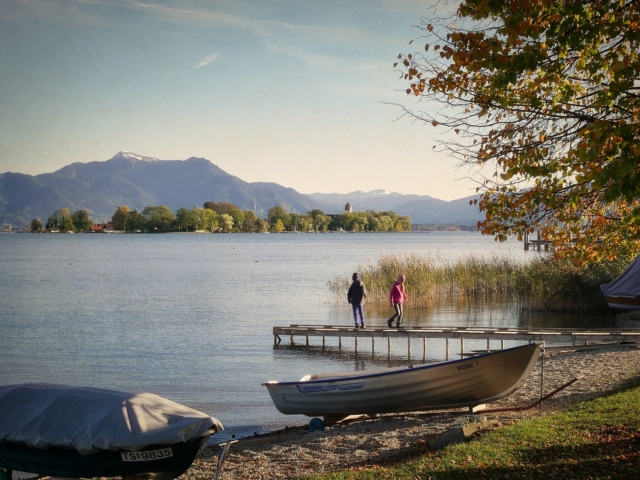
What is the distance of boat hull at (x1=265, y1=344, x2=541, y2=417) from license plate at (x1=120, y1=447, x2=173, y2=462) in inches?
275

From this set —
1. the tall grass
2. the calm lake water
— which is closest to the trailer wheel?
the calm lake water

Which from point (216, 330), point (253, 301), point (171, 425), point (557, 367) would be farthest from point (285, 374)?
point (253, 301)

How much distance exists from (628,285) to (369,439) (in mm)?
6433

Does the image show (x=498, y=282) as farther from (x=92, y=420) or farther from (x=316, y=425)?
(x=92, y=420)

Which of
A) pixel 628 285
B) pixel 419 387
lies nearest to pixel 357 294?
pixel 419 387

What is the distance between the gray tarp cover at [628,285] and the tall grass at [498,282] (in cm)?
1934

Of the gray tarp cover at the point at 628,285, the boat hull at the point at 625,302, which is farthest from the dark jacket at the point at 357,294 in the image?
the boat hull at the point at 625,302

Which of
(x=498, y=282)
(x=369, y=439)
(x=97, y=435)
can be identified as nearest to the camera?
(x=97, y=435)

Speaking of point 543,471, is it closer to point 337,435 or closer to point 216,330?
point 337,435

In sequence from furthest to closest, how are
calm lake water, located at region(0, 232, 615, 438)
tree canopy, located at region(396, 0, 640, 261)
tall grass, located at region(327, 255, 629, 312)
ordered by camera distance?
tall grass, located at region(327, 255, 629, 312), calm lake water, located at region(0, 232, 615, 438), tree canopy, located at region(396, 0, 640, 261)

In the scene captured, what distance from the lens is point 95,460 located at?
812cm

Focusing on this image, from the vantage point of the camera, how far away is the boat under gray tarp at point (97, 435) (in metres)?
7.95

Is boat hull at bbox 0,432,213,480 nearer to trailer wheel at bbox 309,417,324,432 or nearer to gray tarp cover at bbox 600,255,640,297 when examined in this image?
trailer wheel at bbox 309,417,324,432

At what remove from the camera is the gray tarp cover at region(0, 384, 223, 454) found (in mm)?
A: 7914
